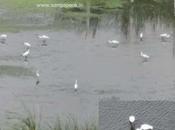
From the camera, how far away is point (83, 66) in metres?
10.1

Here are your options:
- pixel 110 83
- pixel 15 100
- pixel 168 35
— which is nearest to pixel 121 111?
pixel 15 100

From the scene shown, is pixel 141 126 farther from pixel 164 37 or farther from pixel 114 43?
pixel 164 37

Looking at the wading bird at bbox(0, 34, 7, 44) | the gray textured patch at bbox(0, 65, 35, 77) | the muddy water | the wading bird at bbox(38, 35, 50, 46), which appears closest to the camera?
the muddy water

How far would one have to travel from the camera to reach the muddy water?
8.23 meters

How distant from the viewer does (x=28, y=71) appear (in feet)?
32.2

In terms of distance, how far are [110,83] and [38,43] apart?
104 inches

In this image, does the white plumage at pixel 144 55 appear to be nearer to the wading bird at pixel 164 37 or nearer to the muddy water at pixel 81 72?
the muddy water at pixel 81 72

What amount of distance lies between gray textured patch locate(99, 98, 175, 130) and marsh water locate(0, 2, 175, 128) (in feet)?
9.90

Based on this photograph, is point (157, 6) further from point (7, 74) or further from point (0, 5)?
point (7, 74)

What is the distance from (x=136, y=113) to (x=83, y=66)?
6.44 m

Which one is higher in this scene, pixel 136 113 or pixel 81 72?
pixel 136 113

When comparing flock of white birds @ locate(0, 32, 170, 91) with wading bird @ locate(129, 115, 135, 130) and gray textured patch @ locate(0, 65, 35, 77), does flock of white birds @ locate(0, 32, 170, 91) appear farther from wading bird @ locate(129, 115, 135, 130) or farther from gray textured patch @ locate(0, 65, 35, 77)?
wading bird @ locate(129, 115, 135, 130)

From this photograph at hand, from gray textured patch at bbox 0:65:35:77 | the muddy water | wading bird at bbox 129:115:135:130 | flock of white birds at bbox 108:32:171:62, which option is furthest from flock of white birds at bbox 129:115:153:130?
flock of white birds at bbox 108:32:171:62

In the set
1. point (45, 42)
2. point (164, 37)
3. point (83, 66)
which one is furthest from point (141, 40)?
point (83, 66)
